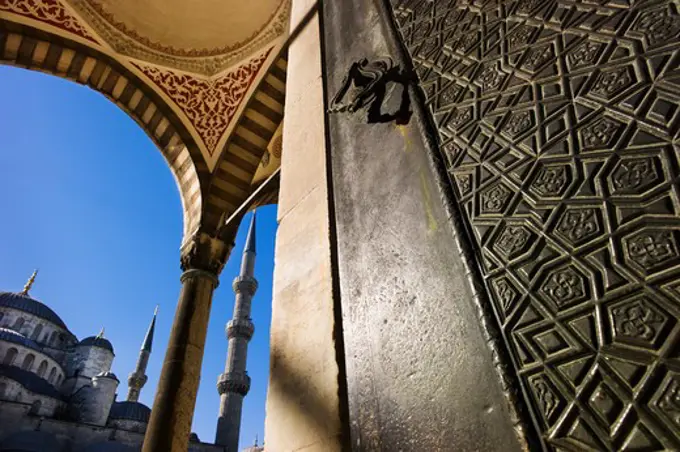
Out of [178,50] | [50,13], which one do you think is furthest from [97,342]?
[50,13]

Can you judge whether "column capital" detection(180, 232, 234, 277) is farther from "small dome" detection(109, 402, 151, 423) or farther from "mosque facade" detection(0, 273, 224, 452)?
"small dome" detection(109, 402, 151, 423)

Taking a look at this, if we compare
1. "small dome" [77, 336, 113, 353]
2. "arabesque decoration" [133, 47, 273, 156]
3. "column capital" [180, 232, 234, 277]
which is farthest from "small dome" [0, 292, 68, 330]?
"column capital" [180, 232, 234, 277]

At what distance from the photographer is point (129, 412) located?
19.9 m

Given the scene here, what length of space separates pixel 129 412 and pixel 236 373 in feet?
26.0

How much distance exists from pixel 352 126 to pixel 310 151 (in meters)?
0.24

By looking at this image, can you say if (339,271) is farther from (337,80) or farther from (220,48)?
(220,48)

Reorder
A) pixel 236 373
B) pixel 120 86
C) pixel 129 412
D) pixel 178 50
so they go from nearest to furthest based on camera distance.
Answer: pixel 120 86, pixel 178 50, pixel 236 373, pixel 129 412

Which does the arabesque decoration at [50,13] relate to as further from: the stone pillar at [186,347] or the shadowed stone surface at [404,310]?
the shadowed stone surface at [404,310]

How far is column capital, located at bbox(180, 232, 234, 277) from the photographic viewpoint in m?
4.81

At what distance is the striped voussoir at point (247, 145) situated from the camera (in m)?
5.29

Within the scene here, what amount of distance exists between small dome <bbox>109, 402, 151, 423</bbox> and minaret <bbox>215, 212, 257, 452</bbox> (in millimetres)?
4778

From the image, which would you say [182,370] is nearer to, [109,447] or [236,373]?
[236,373]

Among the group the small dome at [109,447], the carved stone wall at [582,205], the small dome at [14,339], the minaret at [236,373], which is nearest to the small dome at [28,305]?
the small dome at [14,339]

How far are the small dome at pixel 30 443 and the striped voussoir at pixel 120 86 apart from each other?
1561 centimetres
